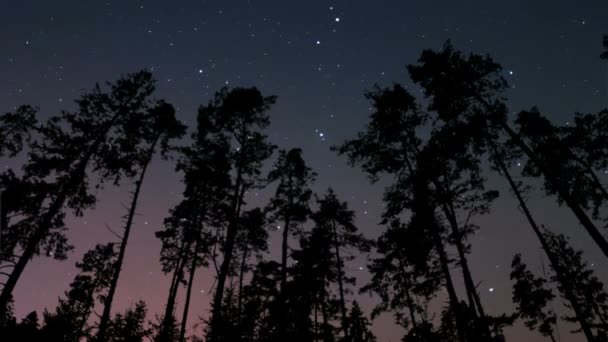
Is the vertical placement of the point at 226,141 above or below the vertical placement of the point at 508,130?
above

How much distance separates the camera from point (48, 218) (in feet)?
46.6

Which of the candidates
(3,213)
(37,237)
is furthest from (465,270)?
(3,213)

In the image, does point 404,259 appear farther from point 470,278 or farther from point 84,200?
point 84,200

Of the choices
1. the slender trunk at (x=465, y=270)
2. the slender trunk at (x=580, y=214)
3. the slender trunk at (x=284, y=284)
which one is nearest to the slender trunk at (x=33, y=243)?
the slender trunk at (x=284, y=284)

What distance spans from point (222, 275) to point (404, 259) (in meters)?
17.6

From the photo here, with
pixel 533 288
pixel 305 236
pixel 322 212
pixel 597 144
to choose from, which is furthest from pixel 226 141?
pixel 533 288

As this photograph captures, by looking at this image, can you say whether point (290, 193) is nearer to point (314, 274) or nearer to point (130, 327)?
point (314, 274)

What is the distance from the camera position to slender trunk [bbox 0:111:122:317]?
12.5m

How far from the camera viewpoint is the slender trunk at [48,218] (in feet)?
40.9

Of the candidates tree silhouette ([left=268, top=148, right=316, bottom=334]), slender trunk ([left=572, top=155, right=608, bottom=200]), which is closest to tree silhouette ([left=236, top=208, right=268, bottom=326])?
tree silhouette ([left=268, top=148, right=316, bottom=334])

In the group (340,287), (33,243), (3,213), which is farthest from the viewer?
(340,287)

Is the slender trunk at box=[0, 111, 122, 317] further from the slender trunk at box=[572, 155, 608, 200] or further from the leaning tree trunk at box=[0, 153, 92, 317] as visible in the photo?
the slender trunk at box=[572, 155, 608, 200]

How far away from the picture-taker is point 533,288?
1484 inches

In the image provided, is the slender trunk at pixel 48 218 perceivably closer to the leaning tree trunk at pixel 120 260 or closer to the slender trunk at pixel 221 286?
the leaning tree trunk at pixel 120 260
